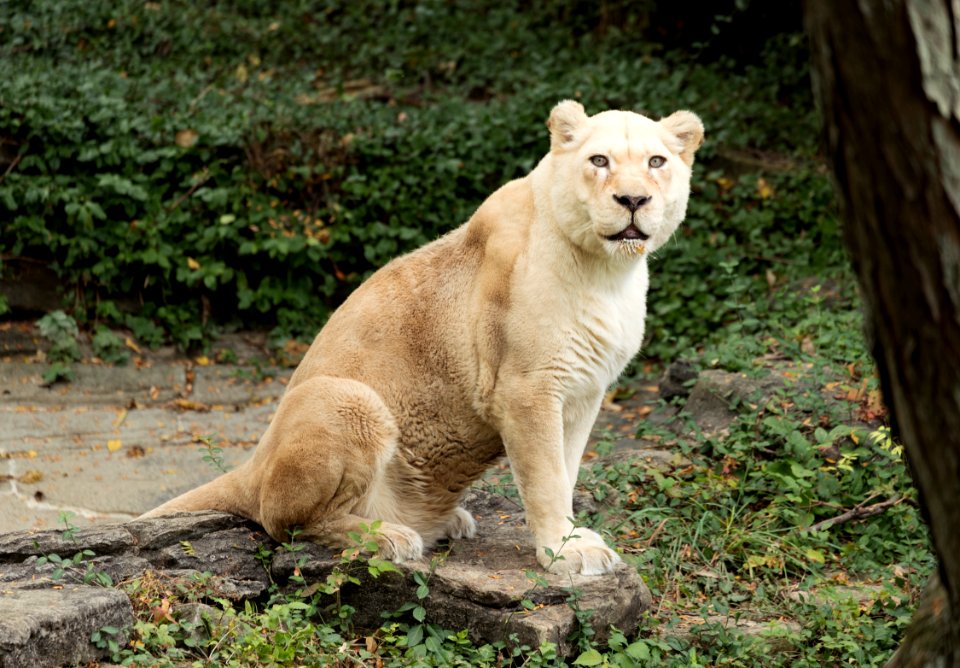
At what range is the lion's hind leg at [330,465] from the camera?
195 inches

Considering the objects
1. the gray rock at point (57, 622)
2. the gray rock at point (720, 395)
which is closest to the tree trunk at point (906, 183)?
the gray rock at point (57, 622)

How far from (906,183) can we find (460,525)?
→ 3.46 m

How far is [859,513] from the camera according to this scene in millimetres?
6105

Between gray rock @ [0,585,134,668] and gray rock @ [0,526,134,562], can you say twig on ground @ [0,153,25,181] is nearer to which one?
gray rock @ [0,526,134,562]

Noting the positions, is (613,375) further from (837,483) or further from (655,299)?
(655,299)

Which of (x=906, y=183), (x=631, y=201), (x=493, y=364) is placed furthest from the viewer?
(x=493, y=364)

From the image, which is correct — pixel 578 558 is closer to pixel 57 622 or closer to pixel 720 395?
pixel 57 622

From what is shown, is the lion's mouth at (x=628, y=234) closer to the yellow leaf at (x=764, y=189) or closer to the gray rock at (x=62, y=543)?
the gray rock at (x=62, y=543)

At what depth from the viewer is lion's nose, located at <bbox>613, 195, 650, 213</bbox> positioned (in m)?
4.77

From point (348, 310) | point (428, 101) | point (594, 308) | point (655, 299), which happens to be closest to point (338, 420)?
point (348, 310)

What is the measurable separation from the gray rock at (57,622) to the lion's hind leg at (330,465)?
0.88 metres

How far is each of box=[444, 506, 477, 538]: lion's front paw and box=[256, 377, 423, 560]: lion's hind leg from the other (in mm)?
319

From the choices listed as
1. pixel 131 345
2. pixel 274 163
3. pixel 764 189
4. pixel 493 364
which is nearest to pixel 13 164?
pixel 131 345

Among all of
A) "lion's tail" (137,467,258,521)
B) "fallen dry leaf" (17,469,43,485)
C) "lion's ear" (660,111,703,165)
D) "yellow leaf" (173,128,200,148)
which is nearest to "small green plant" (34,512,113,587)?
"lion's tail" (137,467,258,521)
